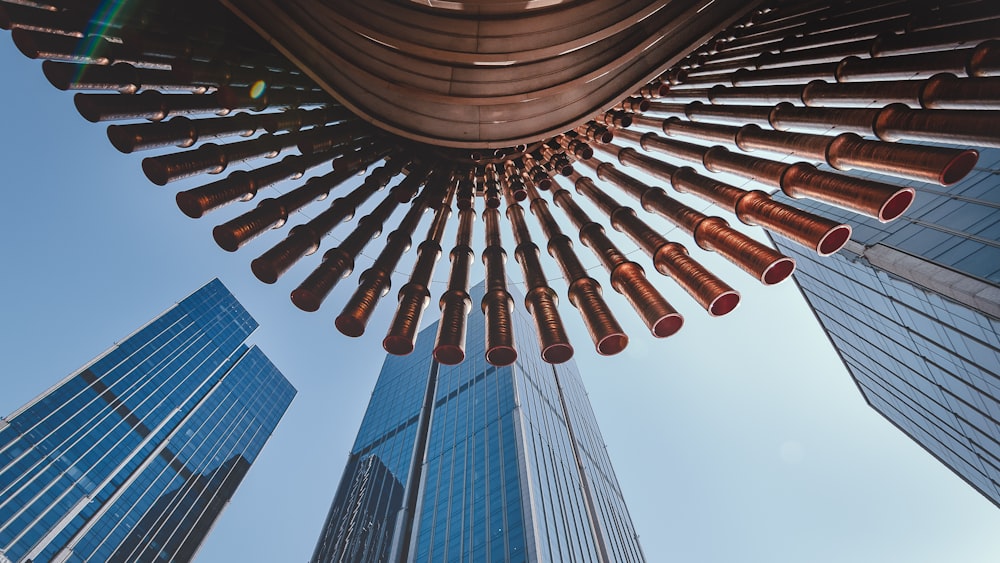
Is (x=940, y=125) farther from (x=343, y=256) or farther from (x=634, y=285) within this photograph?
(x=343, y=256)

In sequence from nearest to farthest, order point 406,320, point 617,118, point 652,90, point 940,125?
point 940,125
point 406,320
point 617,118
point 652,90

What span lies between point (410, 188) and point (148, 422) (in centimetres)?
11675

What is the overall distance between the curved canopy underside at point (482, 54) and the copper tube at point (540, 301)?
141cm

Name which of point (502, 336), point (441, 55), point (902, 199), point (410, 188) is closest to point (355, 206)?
point (410, 188)

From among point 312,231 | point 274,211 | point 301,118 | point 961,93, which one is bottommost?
point 961,93

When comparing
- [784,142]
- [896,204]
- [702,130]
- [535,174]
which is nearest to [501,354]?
[896,204]

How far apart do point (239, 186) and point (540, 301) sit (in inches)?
161

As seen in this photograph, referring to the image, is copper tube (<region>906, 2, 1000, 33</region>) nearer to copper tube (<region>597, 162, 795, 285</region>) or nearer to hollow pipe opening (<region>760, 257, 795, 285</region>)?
copper tube (<region>597, 162, 795, 285</region>)

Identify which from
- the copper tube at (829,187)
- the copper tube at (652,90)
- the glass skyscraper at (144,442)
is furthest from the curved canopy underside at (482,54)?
the glass skyscraper at (144,442)

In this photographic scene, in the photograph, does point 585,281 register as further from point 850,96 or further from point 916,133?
point 850,96

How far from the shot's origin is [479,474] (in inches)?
2768

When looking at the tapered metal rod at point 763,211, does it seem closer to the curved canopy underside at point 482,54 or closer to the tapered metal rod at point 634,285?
the tapered metal rod at point 634,285

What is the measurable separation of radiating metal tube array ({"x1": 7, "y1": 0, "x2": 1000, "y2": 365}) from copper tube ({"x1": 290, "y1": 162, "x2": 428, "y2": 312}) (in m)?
0.03

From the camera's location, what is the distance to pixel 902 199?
407 centimetres
